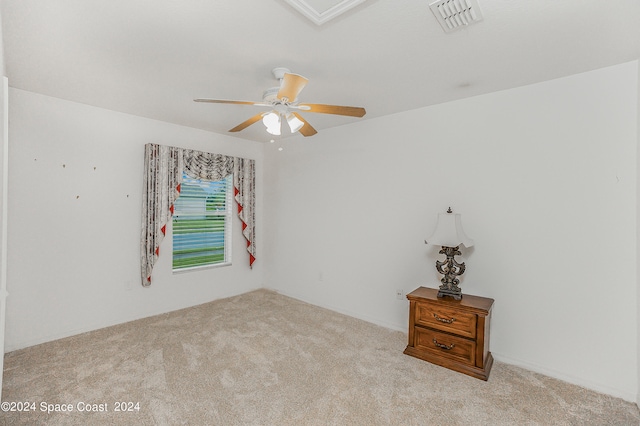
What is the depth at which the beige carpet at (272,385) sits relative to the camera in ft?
6.33

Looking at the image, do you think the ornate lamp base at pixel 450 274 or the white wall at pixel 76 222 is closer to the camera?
the ornate lamp base at pixel 450 274

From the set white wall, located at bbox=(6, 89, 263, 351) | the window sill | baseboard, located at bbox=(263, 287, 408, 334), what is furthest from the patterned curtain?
baseboard, located at bbox=(263, 287, 408, 334)

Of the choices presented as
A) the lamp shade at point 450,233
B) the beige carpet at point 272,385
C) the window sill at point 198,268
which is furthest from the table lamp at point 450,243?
the window sill at point 198,268

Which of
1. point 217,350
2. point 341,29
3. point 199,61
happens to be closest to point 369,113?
point 341,29

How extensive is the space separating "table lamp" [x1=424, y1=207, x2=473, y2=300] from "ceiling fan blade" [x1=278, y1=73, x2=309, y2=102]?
173 cm

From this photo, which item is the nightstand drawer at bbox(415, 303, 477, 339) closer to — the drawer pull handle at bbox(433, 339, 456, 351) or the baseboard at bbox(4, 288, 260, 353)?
the drawer pull handle at bbox(433, 339, 456, 351)

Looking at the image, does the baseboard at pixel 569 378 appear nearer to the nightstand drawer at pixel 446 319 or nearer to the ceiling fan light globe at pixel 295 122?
the nightstand drawer at pixel 446 319

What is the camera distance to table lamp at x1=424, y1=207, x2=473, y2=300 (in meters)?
2.65

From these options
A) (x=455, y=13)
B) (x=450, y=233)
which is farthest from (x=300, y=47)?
(x=450, y=233)

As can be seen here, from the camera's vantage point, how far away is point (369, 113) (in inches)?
133

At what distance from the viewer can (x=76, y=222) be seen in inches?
→ 124

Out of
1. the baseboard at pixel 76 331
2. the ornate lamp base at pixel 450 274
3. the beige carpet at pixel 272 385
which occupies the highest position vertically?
the ornate lamp base at pixel 450 274

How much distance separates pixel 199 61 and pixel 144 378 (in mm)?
2512

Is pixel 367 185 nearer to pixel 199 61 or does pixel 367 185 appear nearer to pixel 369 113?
pixel 369 113
